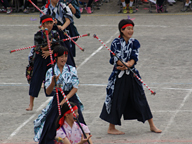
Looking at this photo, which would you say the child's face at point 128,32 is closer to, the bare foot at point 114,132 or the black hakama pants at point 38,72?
the bare foot at point 114,132

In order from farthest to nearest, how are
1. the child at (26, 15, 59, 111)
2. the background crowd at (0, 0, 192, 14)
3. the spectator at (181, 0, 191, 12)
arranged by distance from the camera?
the background crowd at (0, 0, 192, 14) < the spectator at (181, 0, 191, 12) < the child at (26, 15, 59, 111)

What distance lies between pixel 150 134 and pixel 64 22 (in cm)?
378

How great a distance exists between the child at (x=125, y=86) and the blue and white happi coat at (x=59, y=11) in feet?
8.98

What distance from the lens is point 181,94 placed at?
9109 millimetres

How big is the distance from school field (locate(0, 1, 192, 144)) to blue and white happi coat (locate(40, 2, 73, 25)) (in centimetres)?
160

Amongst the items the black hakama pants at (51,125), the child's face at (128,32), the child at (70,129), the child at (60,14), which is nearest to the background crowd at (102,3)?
the child at (60,14)

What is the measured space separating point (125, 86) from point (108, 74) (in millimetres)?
3956

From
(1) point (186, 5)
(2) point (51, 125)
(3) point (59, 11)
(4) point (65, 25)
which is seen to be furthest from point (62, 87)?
(1) point (186, 5)

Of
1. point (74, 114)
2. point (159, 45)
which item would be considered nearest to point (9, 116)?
point (74, 114)

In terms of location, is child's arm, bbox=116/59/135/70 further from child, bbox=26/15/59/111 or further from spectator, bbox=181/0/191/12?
spectator, bbox=181/0/191/12

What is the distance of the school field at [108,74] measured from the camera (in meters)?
7.14

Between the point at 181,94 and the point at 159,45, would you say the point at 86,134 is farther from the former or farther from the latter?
the point at 159,45

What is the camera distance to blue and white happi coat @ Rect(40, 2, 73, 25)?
929 centimetres

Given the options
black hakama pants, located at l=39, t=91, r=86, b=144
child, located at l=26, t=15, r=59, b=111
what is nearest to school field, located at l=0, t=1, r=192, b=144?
child, located at l=26, t=15, r=59, b=111
